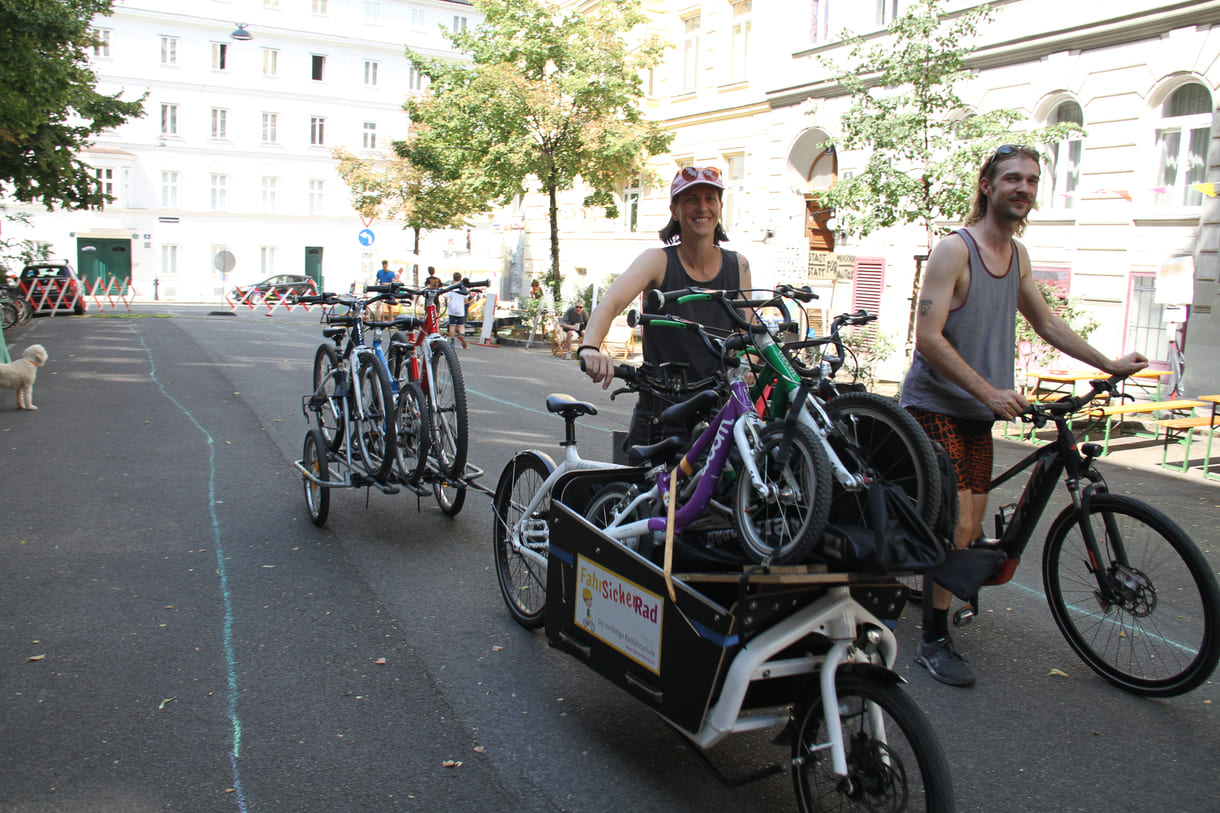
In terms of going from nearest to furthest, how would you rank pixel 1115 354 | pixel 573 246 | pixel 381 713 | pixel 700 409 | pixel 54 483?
pixel 700 409 → pixel 381 713 → pixel 54 483 → pixel 1115 354 → pixel 573 246

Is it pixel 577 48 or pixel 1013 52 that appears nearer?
pixel 1013 52

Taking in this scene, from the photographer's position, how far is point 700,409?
3.61m

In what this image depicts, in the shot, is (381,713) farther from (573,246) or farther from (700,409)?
(573,246)

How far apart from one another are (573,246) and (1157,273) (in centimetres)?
2314

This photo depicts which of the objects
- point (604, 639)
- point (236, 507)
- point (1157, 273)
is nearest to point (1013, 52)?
point (1157, 273)

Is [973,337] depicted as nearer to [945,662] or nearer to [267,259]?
[945,662]

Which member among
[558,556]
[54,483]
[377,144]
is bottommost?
[54,483]

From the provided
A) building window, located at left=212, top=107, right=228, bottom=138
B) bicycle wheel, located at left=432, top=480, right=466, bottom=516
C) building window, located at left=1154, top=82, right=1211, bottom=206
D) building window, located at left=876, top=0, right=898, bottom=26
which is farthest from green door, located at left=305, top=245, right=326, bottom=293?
bicycle wheel, located at left=432, top=480, right=466, bottom=516

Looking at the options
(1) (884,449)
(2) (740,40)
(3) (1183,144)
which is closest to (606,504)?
(1) (884,449)

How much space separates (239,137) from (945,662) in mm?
61603

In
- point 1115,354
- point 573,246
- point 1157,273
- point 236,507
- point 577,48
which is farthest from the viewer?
point 573,246

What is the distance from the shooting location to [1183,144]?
15148 mm

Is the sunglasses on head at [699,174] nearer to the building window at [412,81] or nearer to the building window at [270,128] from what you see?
the building window at [270,128]

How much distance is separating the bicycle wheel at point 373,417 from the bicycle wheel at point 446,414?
317 mm
